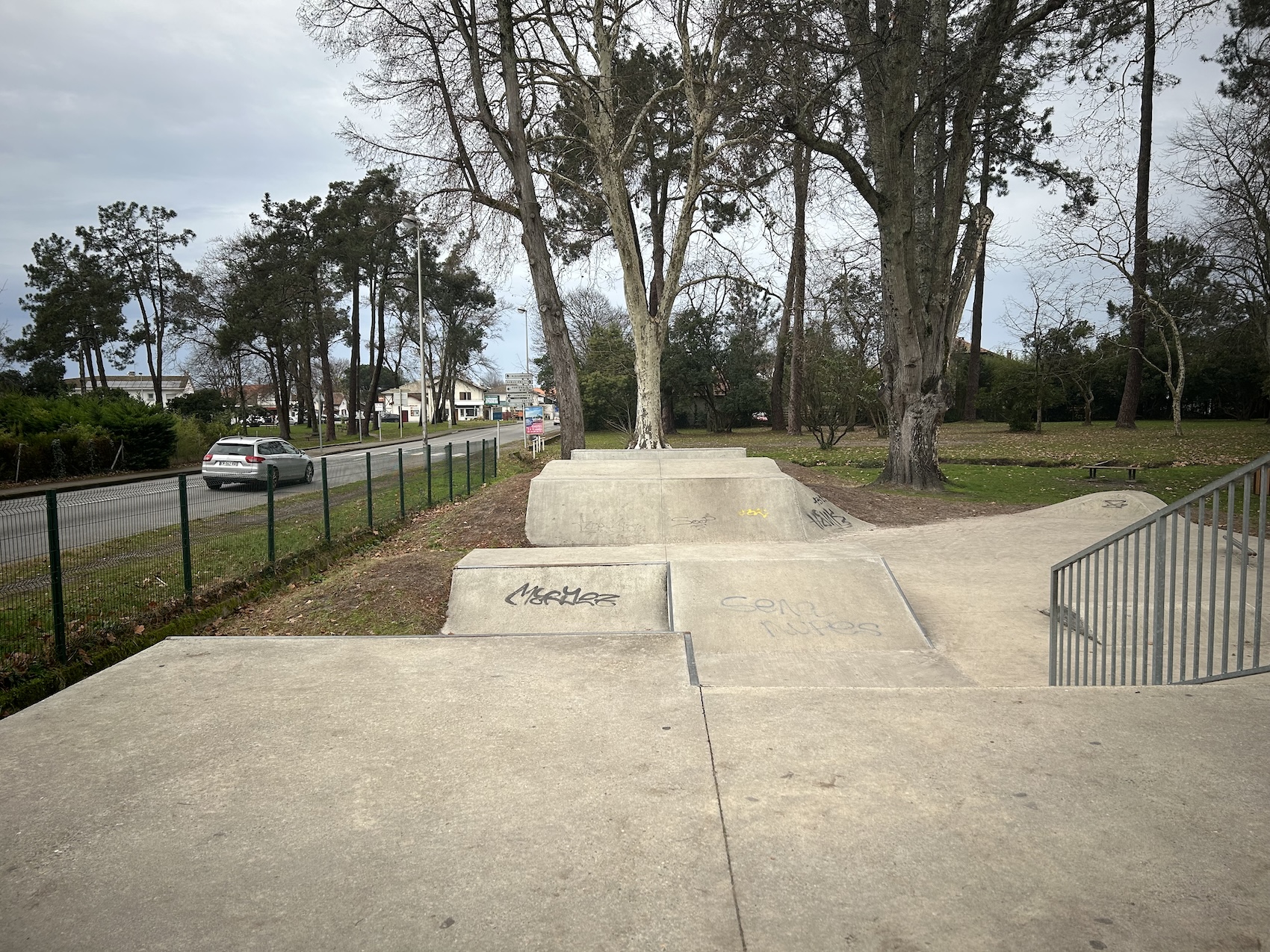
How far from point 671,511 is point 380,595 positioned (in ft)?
14.3

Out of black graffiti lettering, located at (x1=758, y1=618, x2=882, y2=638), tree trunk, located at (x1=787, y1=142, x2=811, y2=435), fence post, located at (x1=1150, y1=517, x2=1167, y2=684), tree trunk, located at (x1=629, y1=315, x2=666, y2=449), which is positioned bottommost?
black graffiti lettering, located at (x1=758, y1=618, x2=882, y2=638)

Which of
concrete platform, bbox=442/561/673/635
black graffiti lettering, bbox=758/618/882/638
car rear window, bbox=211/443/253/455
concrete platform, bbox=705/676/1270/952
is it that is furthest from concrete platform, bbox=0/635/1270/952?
car rear window, bbox=211/443/253/455

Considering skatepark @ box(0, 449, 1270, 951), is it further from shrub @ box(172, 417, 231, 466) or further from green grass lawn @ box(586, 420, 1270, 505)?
shrub @ box(172, 417, 231, 466)

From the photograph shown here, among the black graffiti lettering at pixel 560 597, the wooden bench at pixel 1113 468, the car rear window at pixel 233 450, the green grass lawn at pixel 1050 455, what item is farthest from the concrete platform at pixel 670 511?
the car rear window at pixel 233 450

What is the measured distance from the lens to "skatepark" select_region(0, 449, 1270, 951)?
2.43m

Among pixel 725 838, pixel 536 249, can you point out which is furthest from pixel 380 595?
pixel 536 249

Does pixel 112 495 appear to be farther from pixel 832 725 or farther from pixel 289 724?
pixel 832 725

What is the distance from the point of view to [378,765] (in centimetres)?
357

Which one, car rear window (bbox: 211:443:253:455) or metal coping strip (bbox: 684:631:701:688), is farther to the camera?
car rear window (bbox: 211:443:253:455)

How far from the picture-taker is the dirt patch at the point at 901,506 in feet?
→ 44.2

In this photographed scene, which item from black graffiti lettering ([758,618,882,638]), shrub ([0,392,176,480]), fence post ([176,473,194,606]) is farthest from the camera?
shrub ([0,392,176,480])

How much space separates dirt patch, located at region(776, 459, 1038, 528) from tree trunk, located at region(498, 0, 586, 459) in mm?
5863

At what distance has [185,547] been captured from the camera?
26.8 feet

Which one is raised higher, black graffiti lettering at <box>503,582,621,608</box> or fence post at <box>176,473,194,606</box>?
fence post at <box>176,473,194,606</box>
